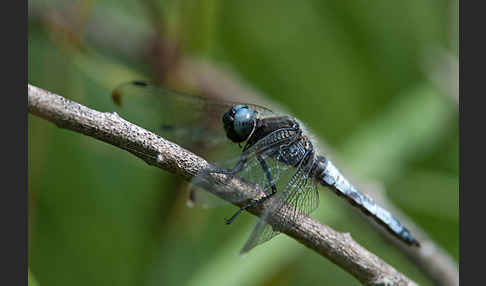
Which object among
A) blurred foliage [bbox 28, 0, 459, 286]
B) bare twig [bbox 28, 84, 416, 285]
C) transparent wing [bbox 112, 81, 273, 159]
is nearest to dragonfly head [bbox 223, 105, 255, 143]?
transparent wing [bbox 112, 81, 273, 159]

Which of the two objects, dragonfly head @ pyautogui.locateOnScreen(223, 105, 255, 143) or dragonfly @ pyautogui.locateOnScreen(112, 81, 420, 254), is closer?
dragonfly @ pyautogui.locateOnScreen(112, 81, 420, 254)

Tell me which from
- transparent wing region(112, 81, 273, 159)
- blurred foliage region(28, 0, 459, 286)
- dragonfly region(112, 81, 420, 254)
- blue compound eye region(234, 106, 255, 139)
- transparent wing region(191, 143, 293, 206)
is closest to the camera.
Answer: transparent wing region(191, 143, 293, 206)

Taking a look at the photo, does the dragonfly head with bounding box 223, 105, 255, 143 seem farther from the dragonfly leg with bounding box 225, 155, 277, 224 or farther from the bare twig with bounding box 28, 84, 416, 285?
the bare twig with bounding box 28, 84, 416, 285

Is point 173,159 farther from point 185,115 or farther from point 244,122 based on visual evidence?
point 185,115

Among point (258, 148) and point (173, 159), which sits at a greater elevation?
point (173, 159)

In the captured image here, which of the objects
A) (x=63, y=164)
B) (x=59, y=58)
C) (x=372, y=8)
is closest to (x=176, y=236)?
(x=63, y=164)

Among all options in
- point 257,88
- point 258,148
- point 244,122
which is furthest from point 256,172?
point 257,88

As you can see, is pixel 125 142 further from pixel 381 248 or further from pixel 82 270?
pixel 381 248
